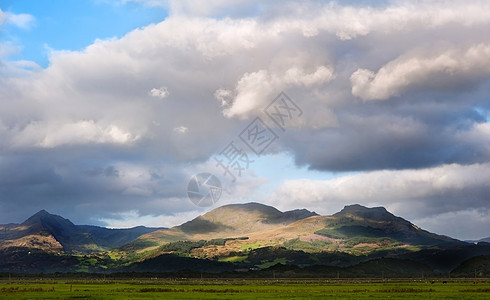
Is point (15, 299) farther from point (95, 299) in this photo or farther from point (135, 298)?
point (135, 298)

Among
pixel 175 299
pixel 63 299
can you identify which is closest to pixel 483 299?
pixel 175 299

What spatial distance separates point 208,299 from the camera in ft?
407

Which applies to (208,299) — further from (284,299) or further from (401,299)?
(401,299)

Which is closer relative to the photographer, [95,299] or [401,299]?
[401,299]

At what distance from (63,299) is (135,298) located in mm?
17503

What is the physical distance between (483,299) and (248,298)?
172 feet

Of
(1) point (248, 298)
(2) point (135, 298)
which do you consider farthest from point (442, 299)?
(2) point (135, 298)

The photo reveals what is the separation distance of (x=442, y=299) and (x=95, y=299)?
81732 millimetres

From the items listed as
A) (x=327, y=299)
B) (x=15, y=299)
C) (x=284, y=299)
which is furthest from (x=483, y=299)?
(x=15, y=299)

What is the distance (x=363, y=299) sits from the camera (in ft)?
382

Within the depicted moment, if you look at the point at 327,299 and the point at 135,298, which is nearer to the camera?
the point at 327,299

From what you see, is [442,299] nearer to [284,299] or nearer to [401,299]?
[401,299]

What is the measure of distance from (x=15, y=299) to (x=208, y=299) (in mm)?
45904

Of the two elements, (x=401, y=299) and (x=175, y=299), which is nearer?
(x=401, y=299)
